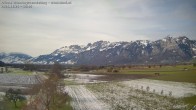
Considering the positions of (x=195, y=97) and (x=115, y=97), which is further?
(x=115, y=97)

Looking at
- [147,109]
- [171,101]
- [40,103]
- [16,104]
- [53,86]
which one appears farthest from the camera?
[16,104]

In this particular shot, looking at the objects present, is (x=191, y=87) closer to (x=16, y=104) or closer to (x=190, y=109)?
(x=190, y=109)

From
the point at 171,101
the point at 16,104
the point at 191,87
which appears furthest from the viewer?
the point at 191,87

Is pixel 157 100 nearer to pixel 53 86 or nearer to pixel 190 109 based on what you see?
pixel 190 109

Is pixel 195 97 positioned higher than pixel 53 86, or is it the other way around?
pixel 53 86

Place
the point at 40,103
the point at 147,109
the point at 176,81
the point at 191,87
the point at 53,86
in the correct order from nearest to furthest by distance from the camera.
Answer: the point at 40,103 → the point at 53,86 → the point at 147,109 → the point at 191,87 → the point at 176,81

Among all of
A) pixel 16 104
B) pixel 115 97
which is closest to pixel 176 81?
pixel 115 97

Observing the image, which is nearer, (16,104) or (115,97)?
(16,104)

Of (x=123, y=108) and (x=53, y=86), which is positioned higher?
(x=53, y=86)

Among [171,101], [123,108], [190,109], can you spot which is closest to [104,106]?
[123,108]
